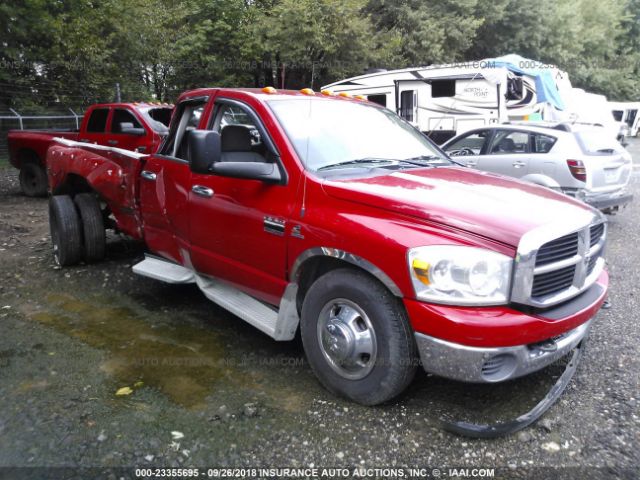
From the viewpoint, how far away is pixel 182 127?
15.2ft

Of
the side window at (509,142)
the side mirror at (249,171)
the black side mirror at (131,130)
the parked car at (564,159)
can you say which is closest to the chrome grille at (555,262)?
the side mirror at (249,171)

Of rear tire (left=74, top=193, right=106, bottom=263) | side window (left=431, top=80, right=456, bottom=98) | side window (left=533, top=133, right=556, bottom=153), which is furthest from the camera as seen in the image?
side window (left=431, top=80, right=456, bottom=98)

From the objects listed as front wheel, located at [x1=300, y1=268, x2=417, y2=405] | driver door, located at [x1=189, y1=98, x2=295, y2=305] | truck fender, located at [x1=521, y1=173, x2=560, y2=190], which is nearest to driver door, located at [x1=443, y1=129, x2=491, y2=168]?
truck fender, located at [x1=521, y1=173, x2=560, y2=190]

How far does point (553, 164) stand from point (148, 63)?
47.2 feet

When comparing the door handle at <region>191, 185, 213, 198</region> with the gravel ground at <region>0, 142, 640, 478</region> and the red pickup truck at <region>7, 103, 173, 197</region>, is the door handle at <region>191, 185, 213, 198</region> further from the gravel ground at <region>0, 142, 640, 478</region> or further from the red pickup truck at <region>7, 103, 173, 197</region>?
the red pickup truck at <region>7, 103, 173, 197</region>

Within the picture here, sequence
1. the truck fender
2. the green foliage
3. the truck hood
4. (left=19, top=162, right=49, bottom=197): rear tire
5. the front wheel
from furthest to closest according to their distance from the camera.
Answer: the green foliage, (left=19, top=162, right=49, bottom=197): rear tire, the truck fender, the front wheel, the truck hood

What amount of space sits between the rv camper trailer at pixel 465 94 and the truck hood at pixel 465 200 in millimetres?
10874

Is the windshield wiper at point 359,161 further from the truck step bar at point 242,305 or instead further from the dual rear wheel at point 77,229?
the dual rear wheel at point 77,229

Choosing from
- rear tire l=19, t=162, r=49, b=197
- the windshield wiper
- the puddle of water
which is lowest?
the puddle of water

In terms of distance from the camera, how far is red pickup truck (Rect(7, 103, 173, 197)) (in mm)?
8375

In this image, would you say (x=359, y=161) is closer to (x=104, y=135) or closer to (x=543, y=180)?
(x=543, y=180)

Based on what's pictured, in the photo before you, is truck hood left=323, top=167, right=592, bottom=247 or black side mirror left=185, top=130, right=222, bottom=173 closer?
truck hood left=323, top=167, right=592, bottom=247

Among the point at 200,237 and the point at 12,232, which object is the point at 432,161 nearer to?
the point at 200,237

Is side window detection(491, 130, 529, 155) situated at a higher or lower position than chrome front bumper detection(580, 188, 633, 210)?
higher
